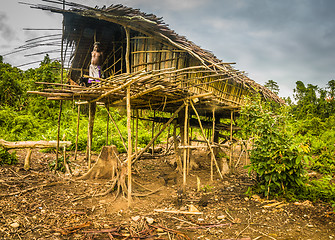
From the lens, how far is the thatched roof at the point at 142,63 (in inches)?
185

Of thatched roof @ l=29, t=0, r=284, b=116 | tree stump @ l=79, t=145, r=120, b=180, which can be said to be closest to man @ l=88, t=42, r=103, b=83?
thatched roof @ l=29, t=0, r=284, b=116

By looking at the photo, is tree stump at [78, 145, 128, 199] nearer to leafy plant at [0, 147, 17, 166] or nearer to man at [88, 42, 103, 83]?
man at [88, 42, 103, 83]

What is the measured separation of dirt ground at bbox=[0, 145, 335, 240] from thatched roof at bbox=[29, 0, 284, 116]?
2.13 meters

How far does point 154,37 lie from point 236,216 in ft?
13.6

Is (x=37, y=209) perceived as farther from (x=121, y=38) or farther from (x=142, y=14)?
(x=121, y=38)

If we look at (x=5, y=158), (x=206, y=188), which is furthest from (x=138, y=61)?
(x=5, y=158)

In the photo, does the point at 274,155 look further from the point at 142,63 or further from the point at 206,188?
the point at 142,63

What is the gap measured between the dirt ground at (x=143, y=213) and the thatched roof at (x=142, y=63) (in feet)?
6.97

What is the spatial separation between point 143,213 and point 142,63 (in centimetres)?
336

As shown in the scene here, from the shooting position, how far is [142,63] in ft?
18.4

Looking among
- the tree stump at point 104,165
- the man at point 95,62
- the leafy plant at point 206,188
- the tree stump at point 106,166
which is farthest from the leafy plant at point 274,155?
the man at point 95,62

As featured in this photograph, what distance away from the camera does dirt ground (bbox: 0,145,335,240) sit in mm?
3498

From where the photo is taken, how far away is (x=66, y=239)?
329 centimetres

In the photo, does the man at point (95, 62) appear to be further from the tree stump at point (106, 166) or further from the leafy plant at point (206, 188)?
the leafy plant at point (206, 188)
